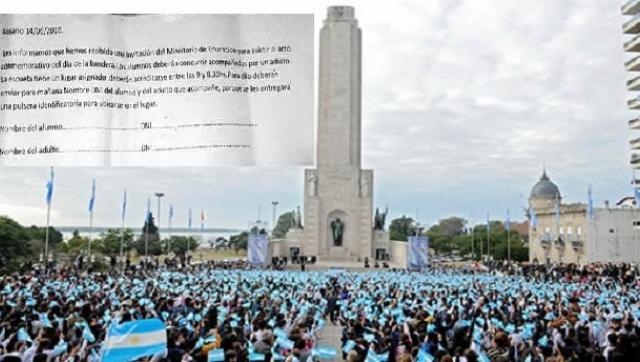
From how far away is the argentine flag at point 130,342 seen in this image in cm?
606

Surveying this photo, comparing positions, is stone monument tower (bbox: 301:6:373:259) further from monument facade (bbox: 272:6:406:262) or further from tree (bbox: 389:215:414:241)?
tree (bbox: 389:215:414:241)

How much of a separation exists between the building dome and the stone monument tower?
3812cm

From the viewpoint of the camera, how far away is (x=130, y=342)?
6.12 m

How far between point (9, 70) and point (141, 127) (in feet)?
3.06

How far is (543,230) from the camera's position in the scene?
8206 centimetres

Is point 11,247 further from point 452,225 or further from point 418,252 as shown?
point 452,225

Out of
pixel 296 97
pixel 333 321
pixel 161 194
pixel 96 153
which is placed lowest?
pixel 333 321

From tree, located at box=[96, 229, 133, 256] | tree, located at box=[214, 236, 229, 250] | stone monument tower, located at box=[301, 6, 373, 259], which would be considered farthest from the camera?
tree, located at box=[214, 236, 229, 250]

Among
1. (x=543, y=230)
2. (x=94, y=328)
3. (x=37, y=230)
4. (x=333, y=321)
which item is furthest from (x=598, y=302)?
(x=37, y=230)

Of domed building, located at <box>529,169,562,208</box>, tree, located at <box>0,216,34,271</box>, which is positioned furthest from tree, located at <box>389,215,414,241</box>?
tree, located at <box>0,216,34,271</box>

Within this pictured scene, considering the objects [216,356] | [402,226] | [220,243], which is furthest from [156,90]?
[220,243]

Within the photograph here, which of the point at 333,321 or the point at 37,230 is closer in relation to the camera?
the point at 333,321

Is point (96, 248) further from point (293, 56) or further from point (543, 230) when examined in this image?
point (293, 56)

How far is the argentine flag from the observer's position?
6.06 metres
